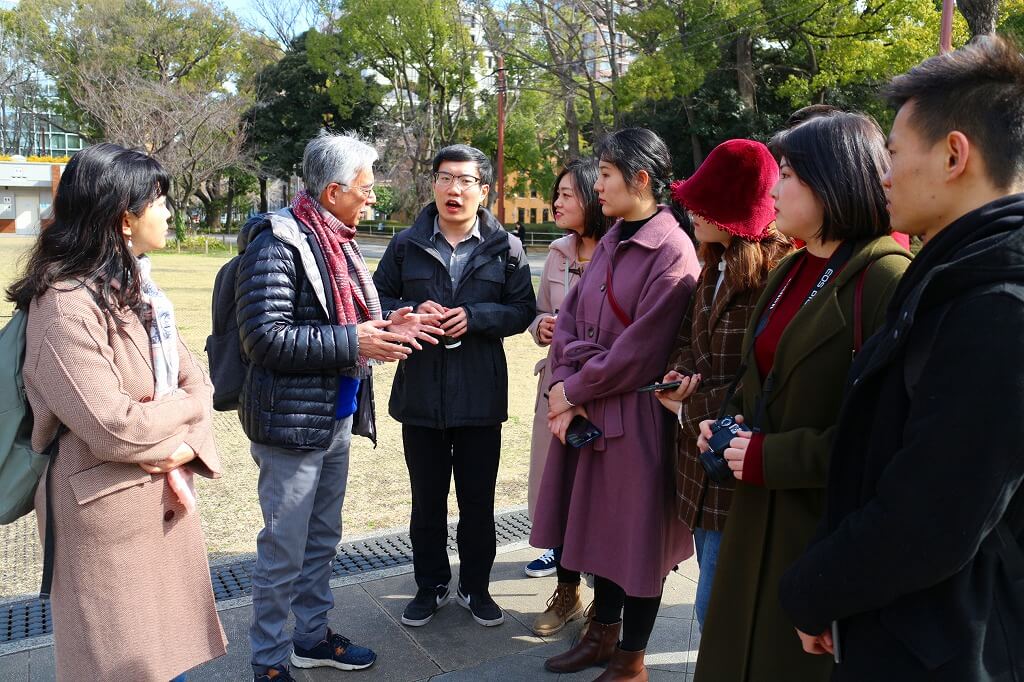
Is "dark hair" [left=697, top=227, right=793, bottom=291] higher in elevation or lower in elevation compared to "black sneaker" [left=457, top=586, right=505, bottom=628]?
higher

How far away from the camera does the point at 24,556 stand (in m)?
4.21

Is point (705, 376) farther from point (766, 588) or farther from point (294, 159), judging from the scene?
point (294, 159)

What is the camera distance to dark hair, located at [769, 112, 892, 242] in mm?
2082

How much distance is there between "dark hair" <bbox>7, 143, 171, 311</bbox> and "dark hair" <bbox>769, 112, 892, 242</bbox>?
1.91 m

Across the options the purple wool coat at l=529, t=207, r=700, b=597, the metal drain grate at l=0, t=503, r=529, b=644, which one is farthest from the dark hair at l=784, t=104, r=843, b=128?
the metal drain grate at l=0, t=503, r=529, b=644

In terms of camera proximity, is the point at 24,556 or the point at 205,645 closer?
the point at 205,645

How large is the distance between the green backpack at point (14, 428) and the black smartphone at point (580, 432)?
5.71 ft

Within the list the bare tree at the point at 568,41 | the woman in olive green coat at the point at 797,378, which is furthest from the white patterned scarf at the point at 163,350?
the bare tree at the point at 568,41

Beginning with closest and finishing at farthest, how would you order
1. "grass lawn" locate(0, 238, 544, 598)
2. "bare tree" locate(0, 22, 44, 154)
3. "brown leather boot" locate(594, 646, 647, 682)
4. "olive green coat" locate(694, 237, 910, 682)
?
"olive green coat" locate(694, 237, 910, 682) → "brown leather boot" locate(594, 646, 647, 682) → "grass lawn" locate(0, 238, 544, 598) → "bare tree" locate(0, 22, 44, 154)

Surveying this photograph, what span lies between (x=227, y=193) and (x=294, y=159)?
10.2 m

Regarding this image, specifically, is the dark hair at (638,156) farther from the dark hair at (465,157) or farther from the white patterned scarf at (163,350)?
the white patterned scarf at (163,350)

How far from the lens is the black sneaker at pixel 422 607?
355cm

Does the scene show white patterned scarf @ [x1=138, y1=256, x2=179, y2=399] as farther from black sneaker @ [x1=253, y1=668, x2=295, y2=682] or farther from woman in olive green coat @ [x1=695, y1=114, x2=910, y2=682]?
woman in olive green coat @ [x1=695, y1=114, x2=910, y2=682]

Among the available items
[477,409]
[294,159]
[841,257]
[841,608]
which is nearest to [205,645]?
[477,409]
